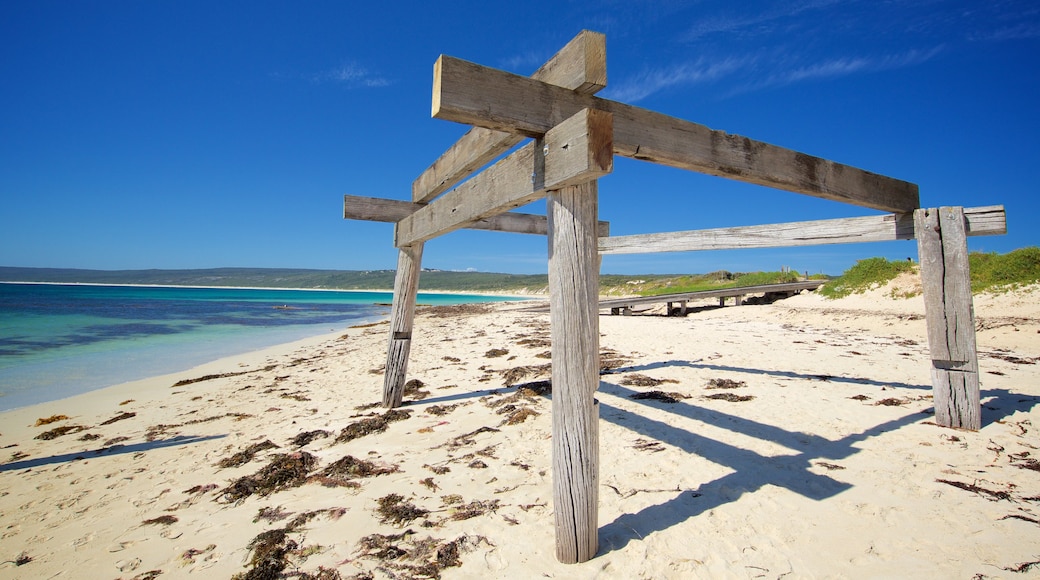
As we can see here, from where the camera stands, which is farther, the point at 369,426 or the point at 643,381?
the point at 643,381

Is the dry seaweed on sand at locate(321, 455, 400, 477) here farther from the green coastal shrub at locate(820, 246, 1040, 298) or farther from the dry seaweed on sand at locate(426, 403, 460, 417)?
the green coastal shrub at locate(820, 246, 1040, 298)

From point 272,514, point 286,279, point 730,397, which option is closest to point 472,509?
point 272,514

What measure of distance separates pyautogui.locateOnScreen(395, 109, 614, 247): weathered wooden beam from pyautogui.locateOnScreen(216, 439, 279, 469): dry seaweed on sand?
9.76ft

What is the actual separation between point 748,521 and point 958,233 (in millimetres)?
3496

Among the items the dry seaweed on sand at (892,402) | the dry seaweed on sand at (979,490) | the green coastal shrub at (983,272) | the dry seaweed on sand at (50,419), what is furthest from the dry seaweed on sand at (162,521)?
the green coastal shrub at (983,272)

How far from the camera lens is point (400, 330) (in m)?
5.32

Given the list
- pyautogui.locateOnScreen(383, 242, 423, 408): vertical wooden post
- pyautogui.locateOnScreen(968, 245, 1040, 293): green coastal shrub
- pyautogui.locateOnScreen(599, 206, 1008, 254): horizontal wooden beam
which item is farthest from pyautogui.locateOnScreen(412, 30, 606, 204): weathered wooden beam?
pyautogui.locateOnScreen(968, 245, 1040, 293): green coastal shrub

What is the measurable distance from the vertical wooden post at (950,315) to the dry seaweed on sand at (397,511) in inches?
189

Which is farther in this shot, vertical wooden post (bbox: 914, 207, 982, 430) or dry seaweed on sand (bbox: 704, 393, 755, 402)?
dry seaweed on sand (bbox: 704, 393, 755, 402)

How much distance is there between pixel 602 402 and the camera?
5.03 meters

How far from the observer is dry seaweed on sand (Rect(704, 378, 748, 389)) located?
554 cm

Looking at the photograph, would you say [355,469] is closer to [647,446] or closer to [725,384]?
[647,446]

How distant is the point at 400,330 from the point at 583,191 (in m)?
3.80

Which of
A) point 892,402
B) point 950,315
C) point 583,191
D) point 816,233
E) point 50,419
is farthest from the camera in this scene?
point 50,419
